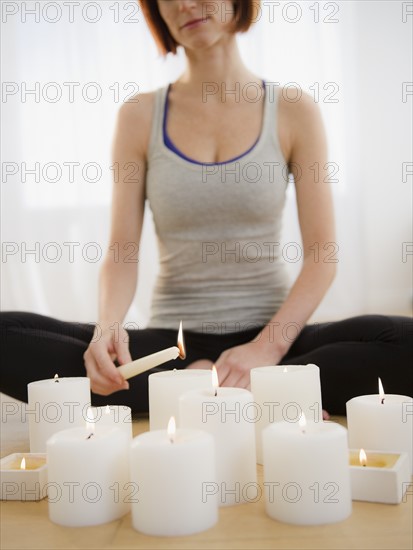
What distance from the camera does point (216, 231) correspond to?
1504 mm

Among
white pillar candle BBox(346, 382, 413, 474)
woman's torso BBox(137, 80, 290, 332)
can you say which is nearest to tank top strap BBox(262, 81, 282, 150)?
woman's torso BBox(137, 80, 290, 332)

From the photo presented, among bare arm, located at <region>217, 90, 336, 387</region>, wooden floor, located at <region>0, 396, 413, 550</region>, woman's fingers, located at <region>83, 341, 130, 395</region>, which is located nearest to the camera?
wooden floor, located at <region>0, 396, 413, 550</region>

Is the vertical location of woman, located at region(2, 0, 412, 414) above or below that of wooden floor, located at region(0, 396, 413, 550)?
above

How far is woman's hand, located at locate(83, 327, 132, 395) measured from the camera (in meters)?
1.13

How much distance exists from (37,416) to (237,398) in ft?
1.13

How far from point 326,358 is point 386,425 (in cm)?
46

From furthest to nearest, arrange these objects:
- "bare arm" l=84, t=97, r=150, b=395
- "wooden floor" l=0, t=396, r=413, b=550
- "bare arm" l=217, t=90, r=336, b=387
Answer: "bare arm" l=84, t=97, r=150, b=395 < "bare arm" l=217, t=90, r=336, b=387 < "wooden floor" l=0, t=396, r=413, b=550

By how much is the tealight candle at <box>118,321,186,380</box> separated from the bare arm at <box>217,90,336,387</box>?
0.70 feet

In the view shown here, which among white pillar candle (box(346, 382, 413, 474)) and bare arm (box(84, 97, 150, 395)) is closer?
white pillar candle (box(346, 382, 413, 474))

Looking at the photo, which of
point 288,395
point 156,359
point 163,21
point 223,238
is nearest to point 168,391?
point 156,359

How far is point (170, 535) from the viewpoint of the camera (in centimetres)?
69

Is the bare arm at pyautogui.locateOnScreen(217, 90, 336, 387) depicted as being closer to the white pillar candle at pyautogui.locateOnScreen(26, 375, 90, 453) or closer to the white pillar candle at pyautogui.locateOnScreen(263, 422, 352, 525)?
the white pillar candle at pyautogui.locateOnScreen(26, 375, 90, 453)

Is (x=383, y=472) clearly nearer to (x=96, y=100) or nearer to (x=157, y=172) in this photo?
(x=157, y=172)

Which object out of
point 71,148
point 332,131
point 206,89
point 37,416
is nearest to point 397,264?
point 332,131
